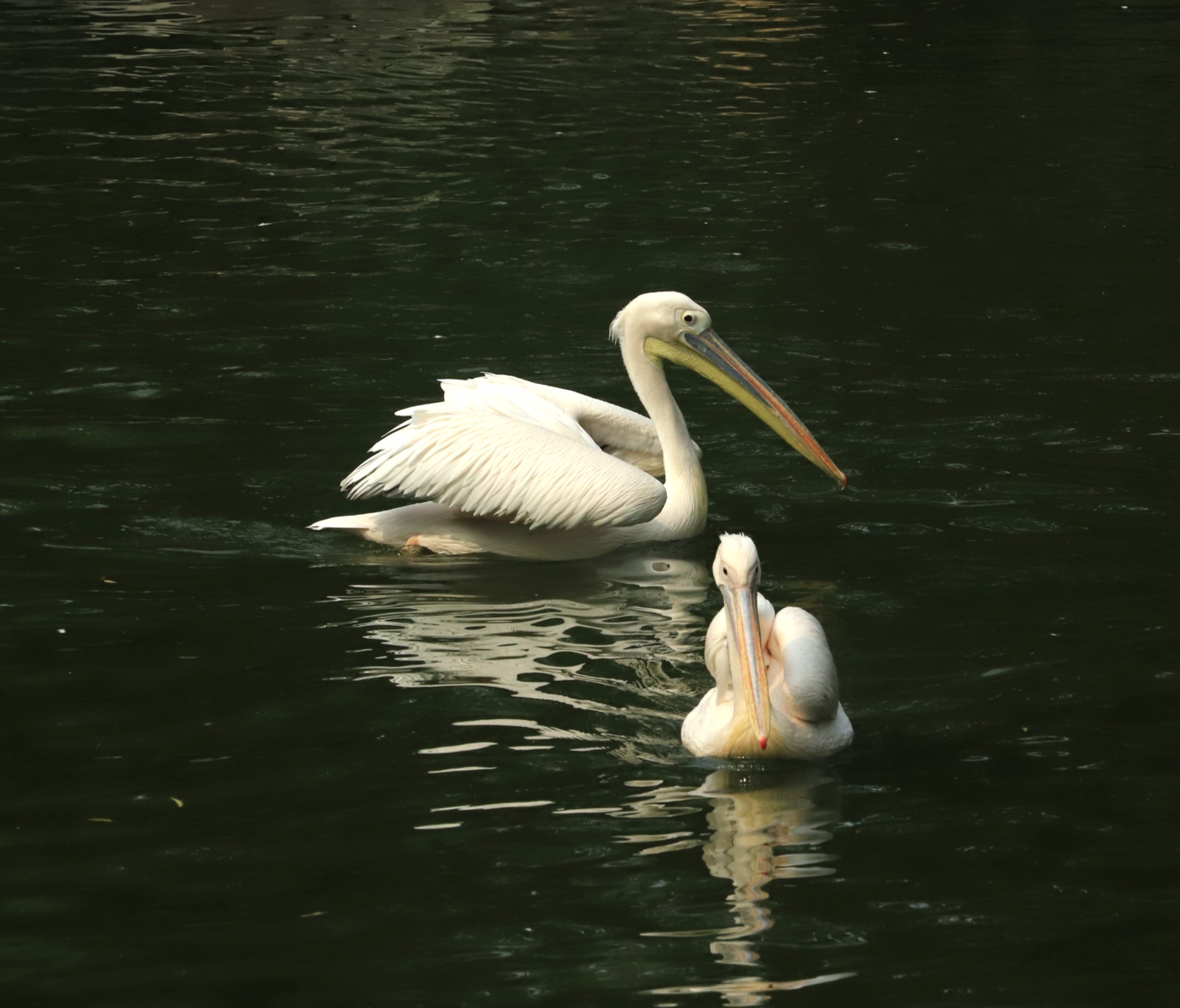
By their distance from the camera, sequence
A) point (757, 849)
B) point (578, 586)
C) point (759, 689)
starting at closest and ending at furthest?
1. point (757, 849)
2. point (759, 689)
3. point (578, 586)

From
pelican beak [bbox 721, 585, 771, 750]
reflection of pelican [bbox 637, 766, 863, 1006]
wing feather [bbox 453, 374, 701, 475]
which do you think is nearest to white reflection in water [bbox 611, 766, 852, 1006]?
reflection of pelican [bbox 637, 766, 863, 1006]

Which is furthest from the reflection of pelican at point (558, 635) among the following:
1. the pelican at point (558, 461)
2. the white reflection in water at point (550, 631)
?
the pelican at point (558, 461)

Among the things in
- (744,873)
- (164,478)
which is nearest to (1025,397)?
(164,478)

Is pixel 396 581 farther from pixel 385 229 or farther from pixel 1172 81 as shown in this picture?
pixel 1172 81

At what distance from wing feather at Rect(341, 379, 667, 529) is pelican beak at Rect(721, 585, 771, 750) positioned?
1.68m

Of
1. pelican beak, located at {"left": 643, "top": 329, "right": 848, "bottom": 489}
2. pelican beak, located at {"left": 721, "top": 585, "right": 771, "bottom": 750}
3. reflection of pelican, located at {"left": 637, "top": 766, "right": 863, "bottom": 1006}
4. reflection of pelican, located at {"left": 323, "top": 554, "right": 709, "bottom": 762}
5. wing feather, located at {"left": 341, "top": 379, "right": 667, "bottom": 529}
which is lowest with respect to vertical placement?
reflection of pelican, located at {"left": 637, "top": 766, "right": 863, "bottom": 1006}

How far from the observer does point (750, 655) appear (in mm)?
4551

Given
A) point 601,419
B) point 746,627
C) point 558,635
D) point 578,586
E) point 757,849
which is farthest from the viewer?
point 601,419

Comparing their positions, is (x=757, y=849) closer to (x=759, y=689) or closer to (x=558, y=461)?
(x=759, y=689)

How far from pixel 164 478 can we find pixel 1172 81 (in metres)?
11.5

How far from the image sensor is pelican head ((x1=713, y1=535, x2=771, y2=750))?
14.8 ft

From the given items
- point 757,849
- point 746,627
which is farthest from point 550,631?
point 757,849

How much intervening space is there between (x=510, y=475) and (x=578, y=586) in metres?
0.44

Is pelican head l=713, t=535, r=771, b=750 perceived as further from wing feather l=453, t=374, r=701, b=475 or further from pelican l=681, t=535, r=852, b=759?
wing feather l=453, t=374, r=701, b=475
